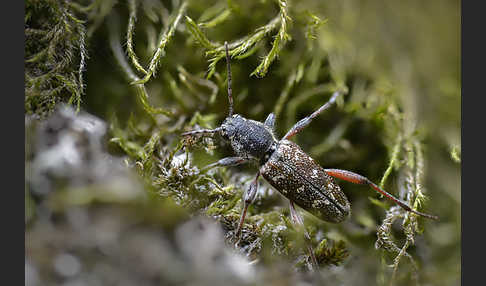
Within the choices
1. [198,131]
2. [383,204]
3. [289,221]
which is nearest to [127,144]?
[198,131]

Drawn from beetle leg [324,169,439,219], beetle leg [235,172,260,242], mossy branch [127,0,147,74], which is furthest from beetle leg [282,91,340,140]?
mossy branch [127,0,147,74]

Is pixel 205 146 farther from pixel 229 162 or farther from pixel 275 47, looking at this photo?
pixel 275 47

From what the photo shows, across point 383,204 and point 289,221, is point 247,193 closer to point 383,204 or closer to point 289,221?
point 289,221

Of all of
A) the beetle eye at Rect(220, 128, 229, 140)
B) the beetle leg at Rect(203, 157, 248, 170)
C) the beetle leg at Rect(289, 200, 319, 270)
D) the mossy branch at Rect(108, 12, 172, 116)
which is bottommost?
the beetle leg at Rect(289, 200, 319, 270)

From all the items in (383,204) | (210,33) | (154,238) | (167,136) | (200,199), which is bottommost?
(383,204)

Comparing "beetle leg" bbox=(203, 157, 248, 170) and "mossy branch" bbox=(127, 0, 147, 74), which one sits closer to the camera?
"mossy branch" bbox=(127, 0, 147, 74)

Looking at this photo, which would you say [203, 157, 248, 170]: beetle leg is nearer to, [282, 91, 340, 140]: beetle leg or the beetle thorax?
the beetle thorax
